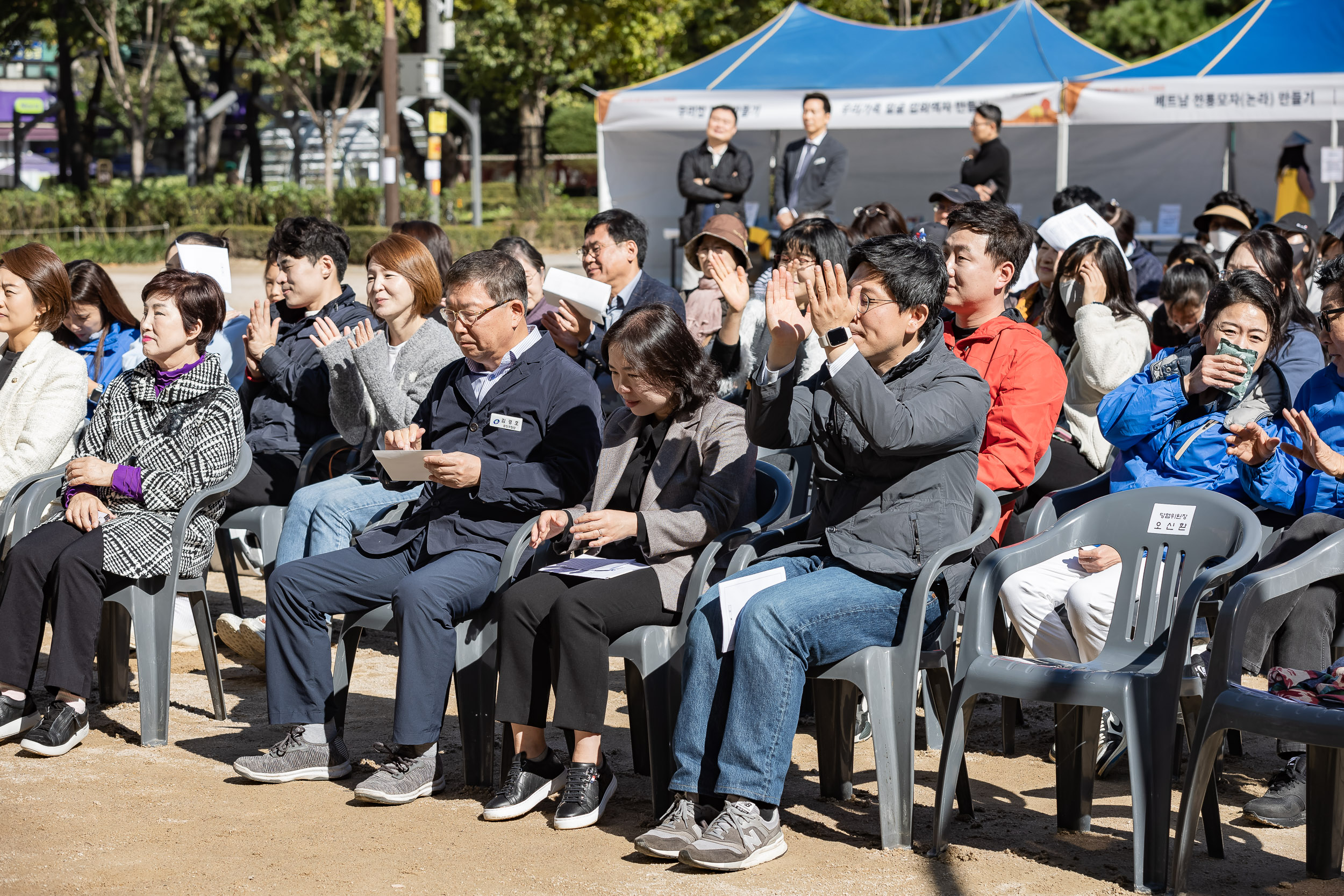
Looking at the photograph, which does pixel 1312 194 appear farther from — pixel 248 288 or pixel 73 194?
pixel 73 194

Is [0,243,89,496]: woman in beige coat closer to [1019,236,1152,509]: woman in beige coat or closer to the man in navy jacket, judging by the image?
the man in navy jacket

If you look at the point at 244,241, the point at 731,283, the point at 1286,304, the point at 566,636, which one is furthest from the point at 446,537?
the point at 244,241

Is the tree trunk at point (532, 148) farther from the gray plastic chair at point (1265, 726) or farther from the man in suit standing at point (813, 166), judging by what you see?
the gray plastic chair at point (1265, 726)

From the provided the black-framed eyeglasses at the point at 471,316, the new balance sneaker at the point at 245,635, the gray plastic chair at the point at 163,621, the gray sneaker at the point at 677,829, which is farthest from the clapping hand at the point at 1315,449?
the new balance sneaker at the point at 245,635

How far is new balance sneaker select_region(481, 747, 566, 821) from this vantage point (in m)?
3.82

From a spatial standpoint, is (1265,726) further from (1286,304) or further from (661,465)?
(1286,304)

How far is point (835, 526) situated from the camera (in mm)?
3797

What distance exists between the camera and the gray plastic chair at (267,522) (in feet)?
17.4

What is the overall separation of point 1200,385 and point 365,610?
257 cm

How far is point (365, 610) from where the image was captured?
4270 mm

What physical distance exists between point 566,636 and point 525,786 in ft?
1.55

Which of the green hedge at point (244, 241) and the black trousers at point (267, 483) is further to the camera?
the green hedge at point (244, 241)

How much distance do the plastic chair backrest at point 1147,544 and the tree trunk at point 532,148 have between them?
1156 inches

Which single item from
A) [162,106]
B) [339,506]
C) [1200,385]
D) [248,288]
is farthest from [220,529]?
[162,106]
